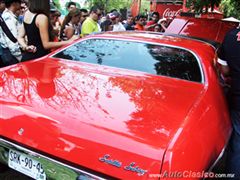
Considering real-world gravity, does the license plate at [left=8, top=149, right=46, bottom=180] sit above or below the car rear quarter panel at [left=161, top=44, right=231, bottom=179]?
below

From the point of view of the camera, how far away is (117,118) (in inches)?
83.9

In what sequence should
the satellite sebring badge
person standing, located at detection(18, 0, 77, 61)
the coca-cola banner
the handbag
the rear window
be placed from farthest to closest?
the coca-cola banner, the handbag, person standing, located at detection(18, 0, 77, 61), the rear window, the satellite sebring badge

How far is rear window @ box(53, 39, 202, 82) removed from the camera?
10.4 feet

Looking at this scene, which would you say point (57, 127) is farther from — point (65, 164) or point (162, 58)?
point (162, 58)

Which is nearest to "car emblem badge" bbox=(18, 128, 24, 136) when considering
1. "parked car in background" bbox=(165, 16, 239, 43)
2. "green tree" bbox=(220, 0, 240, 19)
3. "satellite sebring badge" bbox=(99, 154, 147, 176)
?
"satellite sebring badge" bbox=(99, 154, 147, 176)

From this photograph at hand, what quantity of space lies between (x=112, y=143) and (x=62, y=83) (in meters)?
0.99

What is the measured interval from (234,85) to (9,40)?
3342mm

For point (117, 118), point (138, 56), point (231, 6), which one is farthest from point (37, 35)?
point (231, 6)

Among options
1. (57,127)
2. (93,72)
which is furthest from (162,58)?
(57,127)

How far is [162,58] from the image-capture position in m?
3.30

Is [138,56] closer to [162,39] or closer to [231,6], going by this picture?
[162,39]

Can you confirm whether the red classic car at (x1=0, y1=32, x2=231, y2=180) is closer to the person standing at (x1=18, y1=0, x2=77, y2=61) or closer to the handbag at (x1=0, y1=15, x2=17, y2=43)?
the person standing at (x1=18, y1=0, x2=77, y2=61)

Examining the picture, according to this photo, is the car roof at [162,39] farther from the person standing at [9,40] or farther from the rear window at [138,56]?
the person standing at [9,40]

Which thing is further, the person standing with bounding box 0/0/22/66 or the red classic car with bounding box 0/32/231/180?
the person standing with bounding box 0/0/22/66
